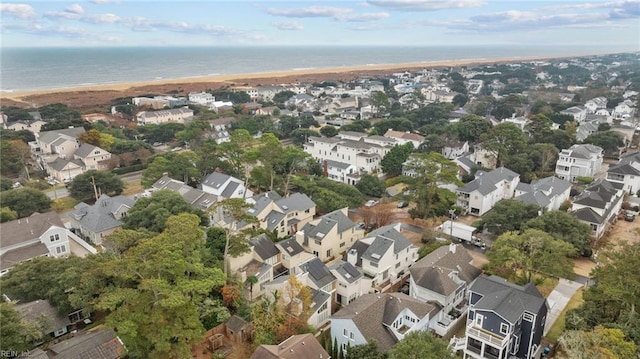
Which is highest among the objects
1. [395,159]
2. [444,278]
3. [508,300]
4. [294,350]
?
[395,159]

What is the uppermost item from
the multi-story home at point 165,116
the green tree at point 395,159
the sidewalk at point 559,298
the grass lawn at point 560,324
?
the multi-story home at point 165,116

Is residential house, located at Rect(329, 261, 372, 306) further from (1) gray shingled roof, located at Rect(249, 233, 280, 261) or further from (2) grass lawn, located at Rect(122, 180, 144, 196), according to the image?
(2) grass lawn, located at Rect(122, 180, 144, 196)

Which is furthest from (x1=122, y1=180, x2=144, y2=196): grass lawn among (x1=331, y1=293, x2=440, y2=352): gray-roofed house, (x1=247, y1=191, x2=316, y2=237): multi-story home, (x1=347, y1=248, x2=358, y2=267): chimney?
(x1=331, y1=293, x2=440, y2=352): gray-roofed house

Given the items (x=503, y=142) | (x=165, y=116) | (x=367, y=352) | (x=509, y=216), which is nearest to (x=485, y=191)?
(x=509, y=216)

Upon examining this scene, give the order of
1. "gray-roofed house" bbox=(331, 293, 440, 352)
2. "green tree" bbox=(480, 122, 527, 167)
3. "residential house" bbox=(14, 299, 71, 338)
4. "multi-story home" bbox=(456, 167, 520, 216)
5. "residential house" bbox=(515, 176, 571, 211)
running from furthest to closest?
"green tree" bbox=(480, 122, 527, 167), "multi-story home" bbox=(456, 167, 520, 216), "residential house" bbox=(515, 176, 571, 211), "residential house" bbox=(14, 299, 71, 338), "gray-roofed house" bbox=(331, 293, 440, 352)

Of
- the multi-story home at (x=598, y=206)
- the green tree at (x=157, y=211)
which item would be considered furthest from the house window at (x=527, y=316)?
the green tree at (x=157, y=211)

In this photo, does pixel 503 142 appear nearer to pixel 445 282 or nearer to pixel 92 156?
pixel 445 282

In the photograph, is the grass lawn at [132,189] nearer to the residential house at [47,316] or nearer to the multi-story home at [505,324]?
the residential house at [47,316]
